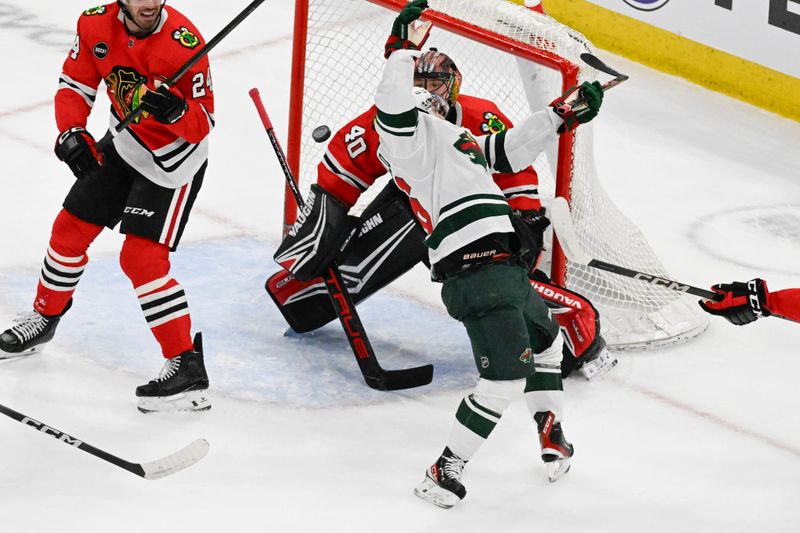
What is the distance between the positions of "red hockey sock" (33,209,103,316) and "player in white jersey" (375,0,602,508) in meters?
0.90

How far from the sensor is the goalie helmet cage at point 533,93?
13.9 feet

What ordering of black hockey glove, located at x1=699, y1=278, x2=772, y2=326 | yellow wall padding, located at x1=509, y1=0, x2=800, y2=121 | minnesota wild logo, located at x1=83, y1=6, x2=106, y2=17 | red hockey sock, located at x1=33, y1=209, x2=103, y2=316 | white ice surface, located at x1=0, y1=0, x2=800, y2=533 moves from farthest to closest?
1. yellow wall padding, located at x1=509, y1=0, x2=800, y2=121
2. red hockey sock, located at x1=33, y1=209, x2=103, y2=316
3. minnesota wild logo, located at x1=83, y1=6, x2=106, y2=17
4. black hockey glove, located at x1=699, y1=278, x2=772, y2=326
5. white ice surface, located at x1=0, y1=0, x2=800, y2=533

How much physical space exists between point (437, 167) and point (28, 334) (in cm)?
131

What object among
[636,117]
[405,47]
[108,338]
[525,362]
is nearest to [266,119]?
[108,338]

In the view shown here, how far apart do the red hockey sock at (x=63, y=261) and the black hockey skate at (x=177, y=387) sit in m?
0.38

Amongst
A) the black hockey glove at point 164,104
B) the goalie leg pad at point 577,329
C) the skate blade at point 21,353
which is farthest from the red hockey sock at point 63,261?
the goalie leg pad at point 577,329

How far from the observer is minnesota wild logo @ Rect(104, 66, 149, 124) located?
365cm

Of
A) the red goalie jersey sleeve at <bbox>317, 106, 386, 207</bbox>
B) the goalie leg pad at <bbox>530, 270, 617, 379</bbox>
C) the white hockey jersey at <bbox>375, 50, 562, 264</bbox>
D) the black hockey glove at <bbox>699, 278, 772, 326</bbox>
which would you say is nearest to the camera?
the white hockey jersey at <bbox>375, 50, 562, 264</bbox>

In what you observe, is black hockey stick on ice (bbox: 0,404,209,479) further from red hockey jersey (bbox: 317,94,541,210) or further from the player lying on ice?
red hockey jersey (bbox: 317,94,541,210)

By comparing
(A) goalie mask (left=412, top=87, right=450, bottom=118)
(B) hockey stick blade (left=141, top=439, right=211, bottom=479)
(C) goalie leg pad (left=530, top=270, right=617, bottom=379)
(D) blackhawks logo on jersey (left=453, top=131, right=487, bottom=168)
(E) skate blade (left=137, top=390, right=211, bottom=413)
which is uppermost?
→ (A) goalie mask (left=412, top=87, right=450, bottom=118)

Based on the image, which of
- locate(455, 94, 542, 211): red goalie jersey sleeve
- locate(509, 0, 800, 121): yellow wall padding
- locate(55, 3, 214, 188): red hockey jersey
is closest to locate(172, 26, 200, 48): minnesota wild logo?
locate(55, 3, 214, 188): red hockey jersey

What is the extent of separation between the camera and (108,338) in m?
4.13

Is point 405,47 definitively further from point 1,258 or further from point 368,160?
point 1,258

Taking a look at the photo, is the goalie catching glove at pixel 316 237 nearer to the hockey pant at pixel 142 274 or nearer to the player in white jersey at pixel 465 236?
the hockey pant at pixel 142 274
